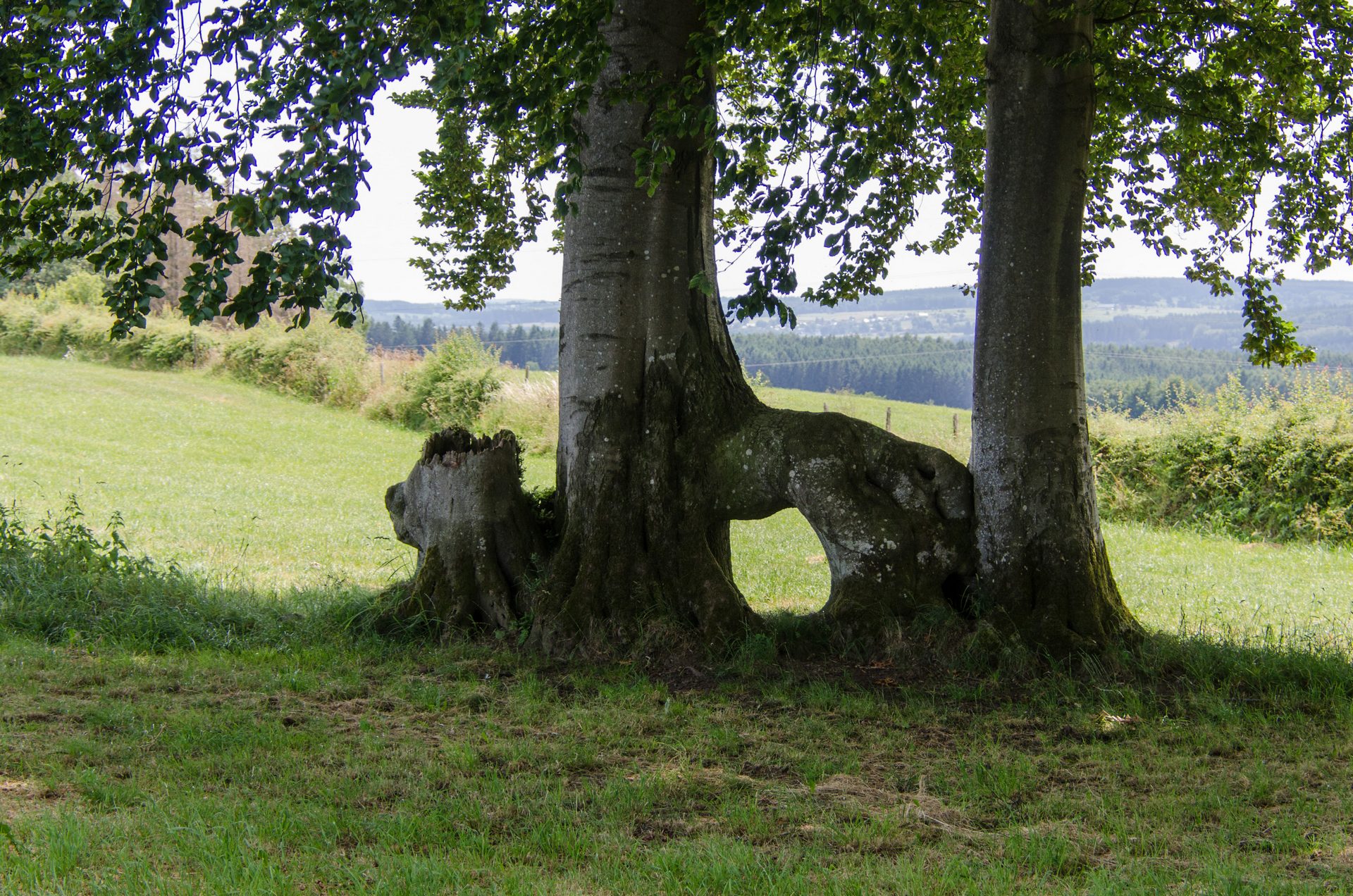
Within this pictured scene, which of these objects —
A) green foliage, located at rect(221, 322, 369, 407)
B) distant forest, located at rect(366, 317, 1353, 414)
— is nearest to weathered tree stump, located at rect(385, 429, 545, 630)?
green foliage, located at rect(221, 322, 369, 407)

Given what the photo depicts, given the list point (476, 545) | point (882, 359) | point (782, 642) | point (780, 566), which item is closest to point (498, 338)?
point (780, 566)

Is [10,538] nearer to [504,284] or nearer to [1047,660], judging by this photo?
[504,284]

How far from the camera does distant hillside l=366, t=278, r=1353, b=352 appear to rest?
73.8m

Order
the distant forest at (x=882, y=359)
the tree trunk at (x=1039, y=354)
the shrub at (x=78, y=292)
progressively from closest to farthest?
the tree trunk at (x=1039, y=354) < the shrub at (x=78, y=292) < the distant forest at (x=882, y=359)

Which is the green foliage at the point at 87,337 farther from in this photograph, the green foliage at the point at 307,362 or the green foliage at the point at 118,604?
the green foliage at the point at 118,604

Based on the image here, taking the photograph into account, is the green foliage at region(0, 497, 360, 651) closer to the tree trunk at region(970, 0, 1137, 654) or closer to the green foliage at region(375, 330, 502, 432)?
the tree trunk at region(970, 0, 1137, 654)

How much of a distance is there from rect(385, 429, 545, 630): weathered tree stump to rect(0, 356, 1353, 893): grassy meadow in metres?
0.39

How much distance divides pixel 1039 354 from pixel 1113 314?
91.5m

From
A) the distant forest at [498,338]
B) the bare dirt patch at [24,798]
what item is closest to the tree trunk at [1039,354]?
the distant forest at [498,338]

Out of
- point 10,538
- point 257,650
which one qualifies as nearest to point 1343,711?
point 257,650

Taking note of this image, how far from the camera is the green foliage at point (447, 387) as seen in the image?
27.3 meters

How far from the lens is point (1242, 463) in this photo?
17891mm

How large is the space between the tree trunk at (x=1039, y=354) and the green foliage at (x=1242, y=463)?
1218 centimetres

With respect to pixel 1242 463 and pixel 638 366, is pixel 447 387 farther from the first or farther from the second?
pixel 638 366
